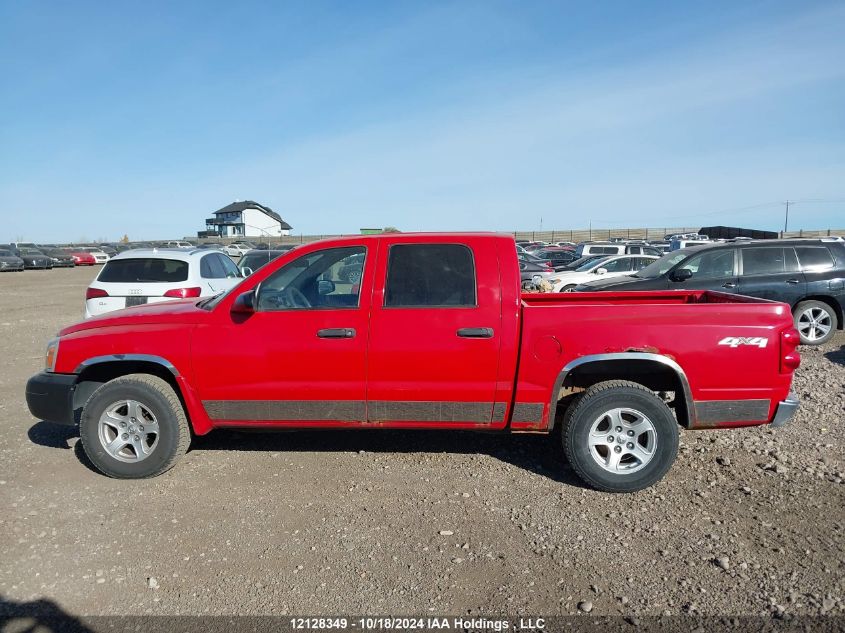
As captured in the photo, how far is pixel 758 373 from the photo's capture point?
4.11m

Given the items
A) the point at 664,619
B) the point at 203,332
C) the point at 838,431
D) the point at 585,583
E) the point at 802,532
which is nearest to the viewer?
the point at 664,619

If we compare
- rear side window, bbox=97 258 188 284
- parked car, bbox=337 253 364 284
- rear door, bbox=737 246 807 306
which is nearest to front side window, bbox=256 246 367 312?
parked car, bbox=337 253 364 284

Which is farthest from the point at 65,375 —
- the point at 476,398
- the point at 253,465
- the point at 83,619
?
the point at 476,398

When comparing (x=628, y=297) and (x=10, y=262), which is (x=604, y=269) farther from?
(x=10, y=262)

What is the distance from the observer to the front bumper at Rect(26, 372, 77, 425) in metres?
4.51

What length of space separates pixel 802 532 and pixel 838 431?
220cm

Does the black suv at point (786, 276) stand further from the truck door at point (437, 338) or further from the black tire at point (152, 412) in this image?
the black tire at point (152, 412)

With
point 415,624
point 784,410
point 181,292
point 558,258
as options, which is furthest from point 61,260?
point 784,410

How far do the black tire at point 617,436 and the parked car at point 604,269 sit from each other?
10784 millimetres

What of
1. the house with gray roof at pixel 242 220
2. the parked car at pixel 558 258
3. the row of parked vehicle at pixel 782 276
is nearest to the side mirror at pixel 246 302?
the row of parked vehicle at pixel 782 276

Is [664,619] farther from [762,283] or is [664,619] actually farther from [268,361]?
[762,283]

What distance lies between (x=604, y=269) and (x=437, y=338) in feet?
41.8

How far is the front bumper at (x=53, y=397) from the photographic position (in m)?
4.51

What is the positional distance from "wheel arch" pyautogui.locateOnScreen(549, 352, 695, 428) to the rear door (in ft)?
19.1
